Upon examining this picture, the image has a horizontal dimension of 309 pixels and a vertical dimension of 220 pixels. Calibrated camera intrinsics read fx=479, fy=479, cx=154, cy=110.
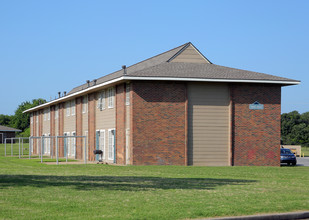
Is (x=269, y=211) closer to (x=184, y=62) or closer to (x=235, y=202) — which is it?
(x=235, y=202)

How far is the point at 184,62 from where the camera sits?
1436 inches

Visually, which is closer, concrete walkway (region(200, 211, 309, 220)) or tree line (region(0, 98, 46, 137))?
concrete walkway (region(200, 211, 309, 220))

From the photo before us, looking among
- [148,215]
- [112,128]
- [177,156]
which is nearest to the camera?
[148,215]

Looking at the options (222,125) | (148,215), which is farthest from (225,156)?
(148,215)

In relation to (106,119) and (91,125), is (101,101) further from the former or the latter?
(91,125)

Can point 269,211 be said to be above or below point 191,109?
below

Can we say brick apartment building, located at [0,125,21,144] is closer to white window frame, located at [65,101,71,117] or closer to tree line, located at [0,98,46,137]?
tree line, located at [0,98,46,137]

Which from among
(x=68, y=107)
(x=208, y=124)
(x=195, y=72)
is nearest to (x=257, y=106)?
(x=208, y=124)

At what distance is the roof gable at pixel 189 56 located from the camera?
3647cm

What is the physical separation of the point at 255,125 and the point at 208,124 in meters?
3.43

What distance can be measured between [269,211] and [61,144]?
4326cm

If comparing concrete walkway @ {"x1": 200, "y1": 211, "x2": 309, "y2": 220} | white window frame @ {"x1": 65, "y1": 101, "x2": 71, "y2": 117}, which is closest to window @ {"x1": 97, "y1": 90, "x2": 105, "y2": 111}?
white window frame @ {"x1": 65, "y1": 101, "x2": 71, "y2": 117}

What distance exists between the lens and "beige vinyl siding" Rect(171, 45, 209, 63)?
120 ft

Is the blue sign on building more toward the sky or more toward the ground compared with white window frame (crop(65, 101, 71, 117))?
more toward the ground
